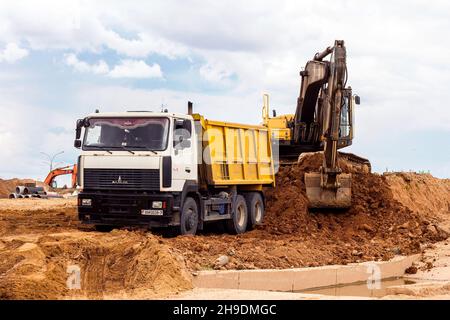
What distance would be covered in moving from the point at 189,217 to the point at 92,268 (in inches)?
192

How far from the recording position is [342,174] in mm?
22422

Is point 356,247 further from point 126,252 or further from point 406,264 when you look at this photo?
point 126,252

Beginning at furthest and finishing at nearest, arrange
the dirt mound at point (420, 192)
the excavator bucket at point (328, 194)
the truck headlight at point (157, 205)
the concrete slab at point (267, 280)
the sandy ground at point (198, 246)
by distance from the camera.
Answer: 1. the dirt mound at point (420, 192)
2. the excavator bucket at point (328, 194)
3. the truck headlight at point (157, 205)
4. the concrete slab at point (267, 280)
5. the sandy ground at point (198, 246)

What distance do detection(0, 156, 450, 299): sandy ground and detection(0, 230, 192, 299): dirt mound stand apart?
0.06ft

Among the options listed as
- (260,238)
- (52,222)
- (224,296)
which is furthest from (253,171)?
(224,296)

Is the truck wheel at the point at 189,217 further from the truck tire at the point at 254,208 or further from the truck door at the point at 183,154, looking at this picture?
the truck tire at the point at 254,208

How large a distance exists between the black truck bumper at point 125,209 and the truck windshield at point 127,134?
115cm

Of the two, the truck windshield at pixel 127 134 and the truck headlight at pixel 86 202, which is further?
the truck headlight at pixel 86 202

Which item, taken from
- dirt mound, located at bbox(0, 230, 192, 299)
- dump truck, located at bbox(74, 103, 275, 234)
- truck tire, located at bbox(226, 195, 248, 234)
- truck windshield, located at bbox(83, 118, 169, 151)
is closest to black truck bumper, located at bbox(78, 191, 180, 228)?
dump truck, located at bbox(74, 103, 275, 234)

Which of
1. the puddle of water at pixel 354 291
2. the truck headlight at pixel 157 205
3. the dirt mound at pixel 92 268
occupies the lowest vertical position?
the puddle of water at pixel 354 291

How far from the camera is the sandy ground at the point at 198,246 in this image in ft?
38.0

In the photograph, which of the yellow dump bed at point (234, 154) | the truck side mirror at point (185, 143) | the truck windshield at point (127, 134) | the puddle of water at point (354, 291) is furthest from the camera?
the yellow dump bed at point (234, 154)

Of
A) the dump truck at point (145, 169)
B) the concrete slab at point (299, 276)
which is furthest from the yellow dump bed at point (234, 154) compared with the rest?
the concrete slab at point (299, 276)

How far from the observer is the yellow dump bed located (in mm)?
18359
